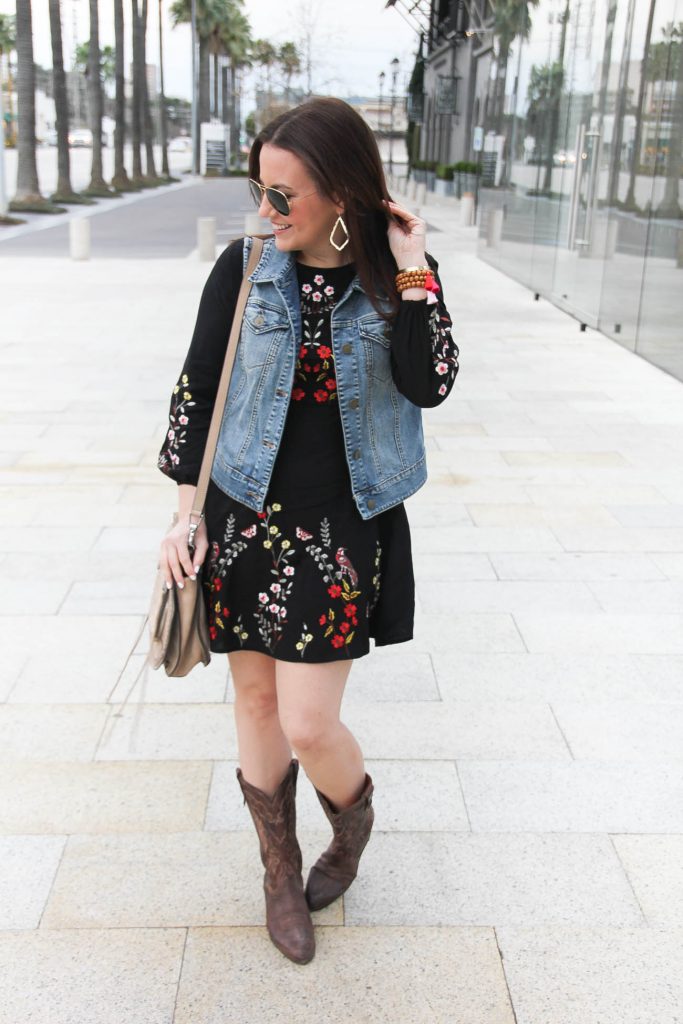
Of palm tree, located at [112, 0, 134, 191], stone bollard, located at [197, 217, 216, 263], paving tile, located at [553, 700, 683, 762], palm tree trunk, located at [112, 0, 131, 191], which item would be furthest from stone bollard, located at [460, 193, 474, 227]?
paving tile, located at [553, 700, 683, 762]

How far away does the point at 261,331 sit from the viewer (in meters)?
2.31

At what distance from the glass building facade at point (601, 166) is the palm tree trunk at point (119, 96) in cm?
2410

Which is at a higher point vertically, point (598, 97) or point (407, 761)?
point (598, 97)

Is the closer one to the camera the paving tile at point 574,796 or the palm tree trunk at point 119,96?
the paving tile at point 574,796

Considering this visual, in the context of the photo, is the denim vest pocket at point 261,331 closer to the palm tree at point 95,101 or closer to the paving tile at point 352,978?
the paving tile at point 352,978

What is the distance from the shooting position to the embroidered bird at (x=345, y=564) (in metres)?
2.37

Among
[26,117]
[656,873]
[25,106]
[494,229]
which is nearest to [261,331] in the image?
[656,873]

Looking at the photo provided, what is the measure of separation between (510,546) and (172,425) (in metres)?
3.09

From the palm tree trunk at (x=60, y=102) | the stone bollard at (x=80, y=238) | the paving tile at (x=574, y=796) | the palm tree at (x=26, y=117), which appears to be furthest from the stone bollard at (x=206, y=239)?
the paving tile at (x=574, y=796)

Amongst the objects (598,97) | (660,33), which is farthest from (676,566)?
(598,97)

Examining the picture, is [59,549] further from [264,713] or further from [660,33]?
[660,33]

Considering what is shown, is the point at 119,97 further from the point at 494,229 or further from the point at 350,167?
the point at 350,167

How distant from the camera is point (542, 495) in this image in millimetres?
6141

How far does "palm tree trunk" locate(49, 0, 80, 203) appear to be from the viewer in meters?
29.3
